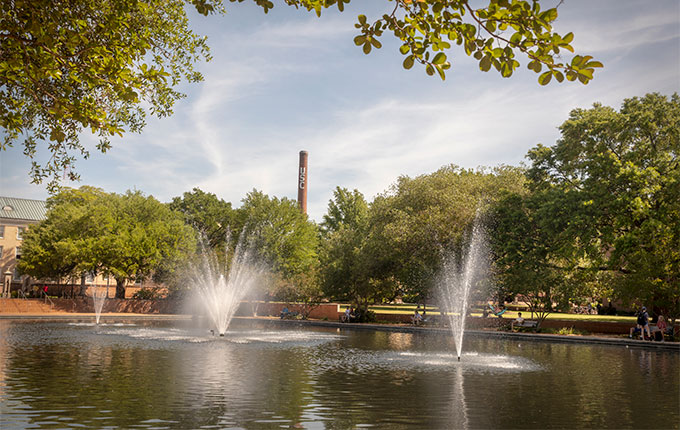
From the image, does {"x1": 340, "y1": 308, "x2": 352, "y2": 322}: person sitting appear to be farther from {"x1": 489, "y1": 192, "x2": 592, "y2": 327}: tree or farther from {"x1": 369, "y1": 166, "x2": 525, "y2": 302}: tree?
{"x1": 489, "y1": 192, "x2": 592, "y2": 327}: tree

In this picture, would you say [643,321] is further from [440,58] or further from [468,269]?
[440,58]

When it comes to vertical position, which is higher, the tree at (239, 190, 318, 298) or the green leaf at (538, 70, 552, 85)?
the tree at (239, 190, 318, 298)

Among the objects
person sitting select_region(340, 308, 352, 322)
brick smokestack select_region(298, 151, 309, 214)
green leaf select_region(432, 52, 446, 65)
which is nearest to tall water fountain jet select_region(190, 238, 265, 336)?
person sitting select_region(340, 308, 352, 322)

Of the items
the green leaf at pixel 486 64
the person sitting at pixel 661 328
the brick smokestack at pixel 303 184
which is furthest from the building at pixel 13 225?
the green leaf at pixel 486 64

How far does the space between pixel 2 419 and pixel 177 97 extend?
8033 millimetres

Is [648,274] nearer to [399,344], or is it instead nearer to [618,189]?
[618,189]

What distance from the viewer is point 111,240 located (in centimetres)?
5412

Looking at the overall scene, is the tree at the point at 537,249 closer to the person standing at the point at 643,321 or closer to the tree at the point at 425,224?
the tree at the point at 425,224

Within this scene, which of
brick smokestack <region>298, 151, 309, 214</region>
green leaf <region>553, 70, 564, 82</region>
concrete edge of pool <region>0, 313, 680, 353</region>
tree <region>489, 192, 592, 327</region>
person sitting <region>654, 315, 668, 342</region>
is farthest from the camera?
brick smokestack <region>298, 151, 309, 214</region>

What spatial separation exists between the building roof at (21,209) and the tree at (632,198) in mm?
75311

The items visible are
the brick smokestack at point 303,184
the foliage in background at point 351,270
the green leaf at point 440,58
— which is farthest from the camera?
the brick smokestack at point 303,184

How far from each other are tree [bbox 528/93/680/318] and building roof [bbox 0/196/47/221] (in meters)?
75.3

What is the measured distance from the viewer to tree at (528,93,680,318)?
29.1m

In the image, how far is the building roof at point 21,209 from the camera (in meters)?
81.4
